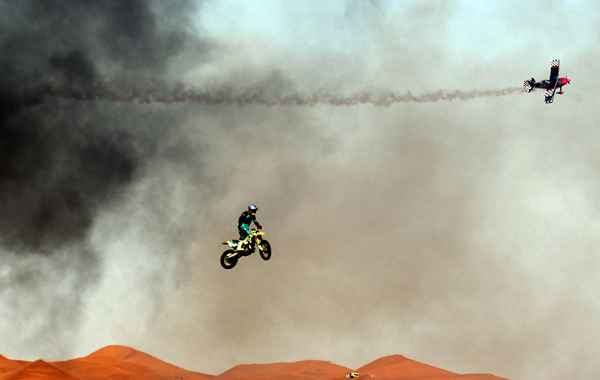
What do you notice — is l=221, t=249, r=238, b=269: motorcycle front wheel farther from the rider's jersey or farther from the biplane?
the biplane

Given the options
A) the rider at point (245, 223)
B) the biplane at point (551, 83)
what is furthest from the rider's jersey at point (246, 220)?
the biplane at point (551, 83)

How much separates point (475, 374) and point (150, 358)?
95756mm

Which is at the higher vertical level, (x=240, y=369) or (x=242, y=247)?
(x=240, y=369)

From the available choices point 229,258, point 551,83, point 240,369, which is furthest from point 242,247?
point 240,369

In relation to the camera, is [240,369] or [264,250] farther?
[240,369]

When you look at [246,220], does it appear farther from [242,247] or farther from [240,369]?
[240,369]

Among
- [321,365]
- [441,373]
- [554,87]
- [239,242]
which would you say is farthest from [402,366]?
[239,242]

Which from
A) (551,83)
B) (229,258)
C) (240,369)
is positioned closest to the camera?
(229,258)

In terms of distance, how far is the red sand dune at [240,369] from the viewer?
13838cm

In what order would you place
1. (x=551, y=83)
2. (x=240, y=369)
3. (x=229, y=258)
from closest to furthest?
(x=229, y=258) < (x=551, y=83) < (x=240, y=369)

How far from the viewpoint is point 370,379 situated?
15075cm

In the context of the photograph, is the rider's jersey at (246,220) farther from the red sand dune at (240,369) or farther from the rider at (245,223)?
the red sand dune at (240,369)

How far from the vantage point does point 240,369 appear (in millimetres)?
182000

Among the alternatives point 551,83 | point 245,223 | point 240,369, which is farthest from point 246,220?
point 240,369
